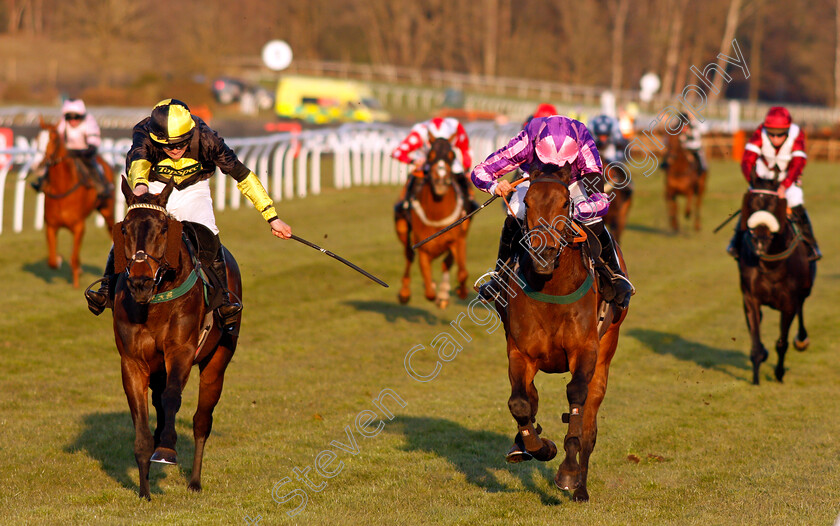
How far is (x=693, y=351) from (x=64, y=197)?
762 centimetres

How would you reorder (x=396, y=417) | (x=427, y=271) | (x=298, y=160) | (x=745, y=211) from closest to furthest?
(x=396, y=417)
(x=745, y=211)
(x=427, y=271)
(x=298, y=160)

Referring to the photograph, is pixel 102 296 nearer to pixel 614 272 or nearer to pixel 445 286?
pixel 614 272

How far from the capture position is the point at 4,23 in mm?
42562

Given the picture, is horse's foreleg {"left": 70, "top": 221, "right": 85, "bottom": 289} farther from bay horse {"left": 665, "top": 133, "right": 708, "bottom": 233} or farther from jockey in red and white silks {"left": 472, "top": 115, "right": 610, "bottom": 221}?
bay horse {"left": 665, "top": 133, "right": 708, "bottom": 233}

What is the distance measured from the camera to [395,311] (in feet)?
42.0

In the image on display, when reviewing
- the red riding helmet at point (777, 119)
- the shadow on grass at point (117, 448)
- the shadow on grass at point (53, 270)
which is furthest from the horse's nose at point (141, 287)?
the shadow on grass at point (53, 270)

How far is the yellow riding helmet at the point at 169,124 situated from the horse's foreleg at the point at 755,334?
6.03 meters

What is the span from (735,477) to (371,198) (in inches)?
656

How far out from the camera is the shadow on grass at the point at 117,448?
645cm

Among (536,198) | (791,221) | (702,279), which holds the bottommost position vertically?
(702,279)

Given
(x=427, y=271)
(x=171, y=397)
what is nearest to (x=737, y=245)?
(x=427, y=271)

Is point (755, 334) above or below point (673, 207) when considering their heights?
above

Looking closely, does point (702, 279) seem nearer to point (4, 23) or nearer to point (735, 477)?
point (735, 477)

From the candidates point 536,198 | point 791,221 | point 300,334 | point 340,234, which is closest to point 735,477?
point 536,198
